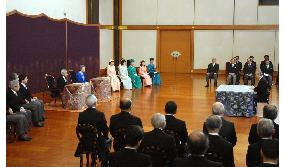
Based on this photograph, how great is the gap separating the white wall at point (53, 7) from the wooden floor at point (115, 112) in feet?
10.5

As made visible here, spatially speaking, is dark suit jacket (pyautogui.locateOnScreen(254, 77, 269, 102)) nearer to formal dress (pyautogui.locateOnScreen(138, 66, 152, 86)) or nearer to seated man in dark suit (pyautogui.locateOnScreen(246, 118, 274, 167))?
formal dress (pyautogui.locateOnScreen(138, 66, 152, 86))

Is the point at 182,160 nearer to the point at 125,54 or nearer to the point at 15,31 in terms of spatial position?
the point at 15,31

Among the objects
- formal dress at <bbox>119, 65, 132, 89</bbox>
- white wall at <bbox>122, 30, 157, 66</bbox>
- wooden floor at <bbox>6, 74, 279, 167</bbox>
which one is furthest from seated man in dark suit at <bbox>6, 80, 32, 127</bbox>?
white wall at <bbox>122, 30, 157, 66</bbox>

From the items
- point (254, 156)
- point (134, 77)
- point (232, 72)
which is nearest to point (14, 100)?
point (254, 156)

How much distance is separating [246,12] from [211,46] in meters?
2.54

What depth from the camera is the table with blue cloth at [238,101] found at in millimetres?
9305

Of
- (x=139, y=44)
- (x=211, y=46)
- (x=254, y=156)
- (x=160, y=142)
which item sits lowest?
(x=254, y=156)

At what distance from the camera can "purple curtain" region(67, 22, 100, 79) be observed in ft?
45.7

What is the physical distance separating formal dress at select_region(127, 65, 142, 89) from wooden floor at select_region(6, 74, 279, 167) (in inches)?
21.5

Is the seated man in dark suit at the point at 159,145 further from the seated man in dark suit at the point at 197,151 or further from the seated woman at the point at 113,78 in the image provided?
the seated woman at the point at 113,78

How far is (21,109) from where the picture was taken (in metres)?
7.62

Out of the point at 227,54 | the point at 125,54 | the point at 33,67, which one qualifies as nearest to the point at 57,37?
the point at 33,67

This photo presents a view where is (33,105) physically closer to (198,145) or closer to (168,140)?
(168,140)
